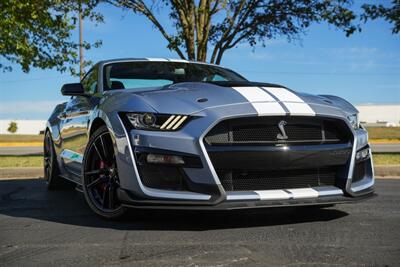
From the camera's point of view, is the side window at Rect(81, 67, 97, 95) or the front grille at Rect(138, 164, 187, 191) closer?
the front grille at Rect(138, 164, 187, 191)

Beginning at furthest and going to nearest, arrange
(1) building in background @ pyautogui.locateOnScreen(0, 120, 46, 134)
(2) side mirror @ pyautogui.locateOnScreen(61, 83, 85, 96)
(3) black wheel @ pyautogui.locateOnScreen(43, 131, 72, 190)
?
(1) building in background @ pyautogui.locateOnScreen(0, 120, 46, 134) → (3) black wheel @ pyautogui.locateOnScreen(43, 131, 72, 190) → (2) side mirror @ pyautogui.locateOnScreen(61, 83, 85, 96)

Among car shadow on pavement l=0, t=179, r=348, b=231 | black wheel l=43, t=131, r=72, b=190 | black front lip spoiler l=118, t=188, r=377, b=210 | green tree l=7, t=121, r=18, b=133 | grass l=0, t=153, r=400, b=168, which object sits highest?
black front lip spoiler l=118, t=188, r=377, b=210

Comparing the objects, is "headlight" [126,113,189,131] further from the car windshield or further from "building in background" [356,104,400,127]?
"building in background" [356,104,400,127]

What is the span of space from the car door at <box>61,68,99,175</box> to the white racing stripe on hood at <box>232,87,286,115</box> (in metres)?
1.35

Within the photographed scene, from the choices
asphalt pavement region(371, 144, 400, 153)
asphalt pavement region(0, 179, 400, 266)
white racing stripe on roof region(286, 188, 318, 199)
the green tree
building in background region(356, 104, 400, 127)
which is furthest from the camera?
building in background region(356, 104, 400, 127)

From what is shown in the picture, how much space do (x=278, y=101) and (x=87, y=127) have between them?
1.73 meters

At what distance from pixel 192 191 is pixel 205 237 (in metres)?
0.32

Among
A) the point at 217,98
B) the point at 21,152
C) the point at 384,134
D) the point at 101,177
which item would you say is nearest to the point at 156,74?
the point at 101,177

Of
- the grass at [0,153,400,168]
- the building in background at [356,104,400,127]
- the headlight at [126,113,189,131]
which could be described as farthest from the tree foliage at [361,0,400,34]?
the building in background at [356,104,400,127]

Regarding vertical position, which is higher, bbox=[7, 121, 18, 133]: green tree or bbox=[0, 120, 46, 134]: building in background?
bbox=[7, 121, 18, 133]: green tree

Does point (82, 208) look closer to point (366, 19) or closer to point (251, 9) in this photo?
point (251, 9)

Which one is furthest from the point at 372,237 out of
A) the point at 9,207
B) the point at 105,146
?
the point at 9,207

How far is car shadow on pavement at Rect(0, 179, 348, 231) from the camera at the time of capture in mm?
3898

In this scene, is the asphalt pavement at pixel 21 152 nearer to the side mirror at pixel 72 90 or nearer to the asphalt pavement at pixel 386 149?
the asphalt pavement at pixel 386 149
